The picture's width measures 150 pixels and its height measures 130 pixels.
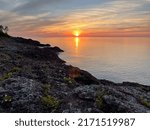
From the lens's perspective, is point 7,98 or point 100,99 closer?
point 7,98

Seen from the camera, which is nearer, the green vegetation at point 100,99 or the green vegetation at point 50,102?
the green vegetation at point 50,102

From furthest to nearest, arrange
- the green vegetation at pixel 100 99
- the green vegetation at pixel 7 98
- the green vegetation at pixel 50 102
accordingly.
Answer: the green vegetation at pixel 7 98, the green vegetation at pixel 100 99, the green vegetation at pixel 50 102

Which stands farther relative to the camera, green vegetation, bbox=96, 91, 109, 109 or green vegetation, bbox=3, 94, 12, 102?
green vegetation, bbox=3, 94, 12, 102

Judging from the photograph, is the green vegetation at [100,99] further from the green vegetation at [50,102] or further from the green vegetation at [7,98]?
the green vegetation at [7,98]

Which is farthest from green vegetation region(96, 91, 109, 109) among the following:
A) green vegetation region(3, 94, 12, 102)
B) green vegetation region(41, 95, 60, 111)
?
green vegetation region(3, 94, 12, 102)

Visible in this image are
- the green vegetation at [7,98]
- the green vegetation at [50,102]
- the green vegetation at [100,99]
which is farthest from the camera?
the green vegetation at [7,98]

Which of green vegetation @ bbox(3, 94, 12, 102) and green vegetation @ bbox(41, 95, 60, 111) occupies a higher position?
green vegetation @ bbox(3, 94, 12, 102)

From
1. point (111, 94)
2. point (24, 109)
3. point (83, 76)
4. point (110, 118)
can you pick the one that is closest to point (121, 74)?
point (83, 76)

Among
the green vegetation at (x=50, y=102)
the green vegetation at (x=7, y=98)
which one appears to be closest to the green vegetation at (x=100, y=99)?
the green vegetation at (x=50, y=102)

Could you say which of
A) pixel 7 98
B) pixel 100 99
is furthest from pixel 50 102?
pixel 100 99

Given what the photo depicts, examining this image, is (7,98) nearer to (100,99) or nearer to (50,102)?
(50,102)

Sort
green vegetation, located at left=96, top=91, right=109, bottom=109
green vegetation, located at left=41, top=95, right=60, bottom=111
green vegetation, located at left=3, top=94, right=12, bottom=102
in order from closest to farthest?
green vegetation, located at left=41, top=95, right=60, bottom=111 → green vegetation, located at left=96, top=91, right=109, bottom=109 → green vegetation, located at left=3, top=94, right=12, bottom=102

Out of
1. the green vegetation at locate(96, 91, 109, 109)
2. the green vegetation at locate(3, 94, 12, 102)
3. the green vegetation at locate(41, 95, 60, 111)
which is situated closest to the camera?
the green vegetation at locate(41, 95, 60, 111)

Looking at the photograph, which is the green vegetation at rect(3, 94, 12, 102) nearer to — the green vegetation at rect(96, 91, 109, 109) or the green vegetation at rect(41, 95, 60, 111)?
the green vegetation at rect(41, 95, 60, 111)
